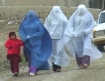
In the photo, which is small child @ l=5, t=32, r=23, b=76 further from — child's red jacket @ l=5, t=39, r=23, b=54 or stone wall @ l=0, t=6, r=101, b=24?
stone wall @ l=0, t=6, r=101, b=24

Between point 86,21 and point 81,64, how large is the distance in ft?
3.75

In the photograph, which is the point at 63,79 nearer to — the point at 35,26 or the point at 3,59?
the point at 35,26

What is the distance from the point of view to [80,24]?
37.0 ft

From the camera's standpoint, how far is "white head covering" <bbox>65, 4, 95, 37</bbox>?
11242mm

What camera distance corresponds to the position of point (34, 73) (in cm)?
1084

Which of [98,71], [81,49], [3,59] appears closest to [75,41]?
[81,49]

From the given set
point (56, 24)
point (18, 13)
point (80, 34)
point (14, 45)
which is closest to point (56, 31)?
point (56, 24)

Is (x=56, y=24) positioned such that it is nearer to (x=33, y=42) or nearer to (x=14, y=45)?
(x=33, y=42)

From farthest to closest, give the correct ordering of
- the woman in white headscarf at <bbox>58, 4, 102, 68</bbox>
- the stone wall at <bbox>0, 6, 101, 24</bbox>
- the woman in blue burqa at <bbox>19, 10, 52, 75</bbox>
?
the stone wall at <bbox>0, 6, 101, 24</bbox>, the woman in white headscarf at <bbox>58, 4, 102, 68</bbox>, the woman in blue burqa at <bbox>19, 10, 52, 75</bbox>

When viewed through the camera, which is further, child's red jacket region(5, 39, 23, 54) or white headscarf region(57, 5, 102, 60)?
white headscarf region(57, 5, 102, 60)

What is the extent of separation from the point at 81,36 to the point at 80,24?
0.32 meters

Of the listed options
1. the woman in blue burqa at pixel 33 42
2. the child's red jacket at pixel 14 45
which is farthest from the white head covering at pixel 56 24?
the child's red jacket at pixel 14 45

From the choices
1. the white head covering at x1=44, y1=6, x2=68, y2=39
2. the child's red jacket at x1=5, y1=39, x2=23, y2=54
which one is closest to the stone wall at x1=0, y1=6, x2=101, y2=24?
the white head covering at x1=44, y1=6, x2=68, y2=39

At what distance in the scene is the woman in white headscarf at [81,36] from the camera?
11.2 m
